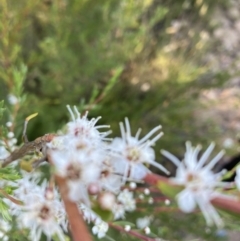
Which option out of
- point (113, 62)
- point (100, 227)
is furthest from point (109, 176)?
point (113, 62)

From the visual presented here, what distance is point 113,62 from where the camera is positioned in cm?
71

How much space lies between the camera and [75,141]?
0.21 metres

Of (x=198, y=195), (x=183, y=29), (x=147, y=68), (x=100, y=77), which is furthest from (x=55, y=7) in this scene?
(x=198, y=195)

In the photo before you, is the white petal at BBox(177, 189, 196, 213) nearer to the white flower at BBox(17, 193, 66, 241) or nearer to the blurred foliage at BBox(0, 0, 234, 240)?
the white flower at BBox(17, 193, 66, 241)

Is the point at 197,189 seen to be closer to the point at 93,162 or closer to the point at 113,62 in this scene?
the point at 93,162

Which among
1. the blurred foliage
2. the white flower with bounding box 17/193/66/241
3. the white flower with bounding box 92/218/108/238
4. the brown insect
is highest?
the blurred foliage

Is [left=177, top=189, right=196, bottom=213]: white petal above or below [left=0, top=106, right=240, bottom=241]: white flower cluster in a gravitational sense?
below

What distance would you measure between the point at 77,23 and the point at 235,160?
1.82 feet

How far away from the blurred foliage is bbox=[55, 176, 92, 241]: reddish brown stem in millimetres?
411

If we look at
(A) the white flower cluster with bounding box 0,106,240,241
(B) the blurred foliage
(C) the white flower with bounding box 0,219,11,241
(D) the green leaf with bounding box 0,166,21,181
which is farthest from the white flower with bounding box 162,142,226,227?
(B) the blurred foliage

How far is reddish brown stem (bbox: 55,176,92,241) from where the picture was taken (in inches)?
6.4

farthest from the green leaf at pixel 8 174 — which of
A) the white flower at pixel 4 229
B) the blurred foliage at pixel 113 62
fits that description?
the blurred foliage at pixel 113 62

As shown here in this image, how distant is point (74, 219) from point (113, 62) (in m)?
0.56

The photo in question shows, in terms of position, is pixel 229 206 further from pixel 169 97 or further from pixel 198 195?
pixel 169 97
